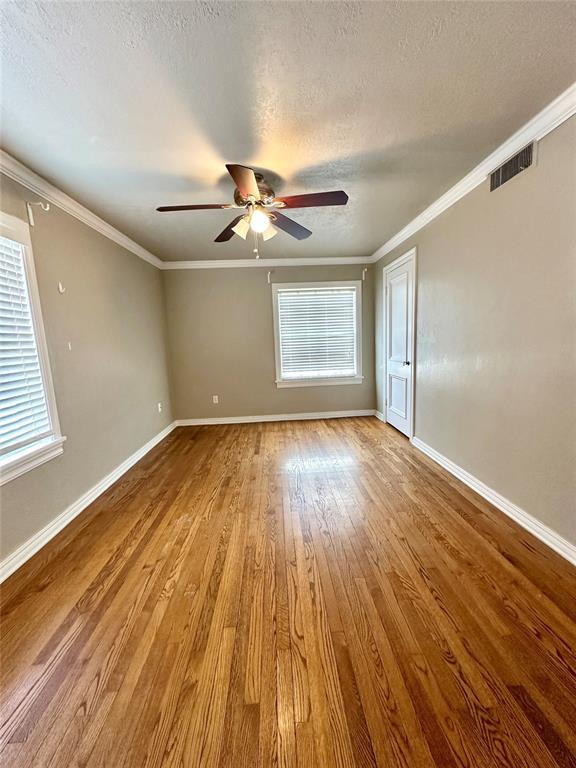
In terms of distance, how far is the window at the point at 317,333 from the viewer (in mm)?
4680

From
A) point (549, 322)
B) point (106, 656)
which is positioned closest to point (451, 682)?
point (106, 656)

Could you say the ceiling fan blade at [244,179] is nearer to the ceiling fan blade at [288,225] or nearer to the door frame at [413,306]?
the ceiling fan blade at [288,225]

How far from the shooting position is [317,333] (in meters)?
4.78

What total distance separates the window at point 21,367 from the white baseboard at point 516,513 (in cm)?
333

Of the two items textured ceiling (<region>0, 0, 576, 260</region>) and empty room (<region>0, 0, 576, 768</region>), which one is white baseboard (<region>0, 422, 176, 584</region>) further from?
textured ceiling (<region>0, 0, 576, 260</region>)

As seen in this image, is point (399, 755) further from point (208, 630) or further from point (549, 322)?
point (549, 322)

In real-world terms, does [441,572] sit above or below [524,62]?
below

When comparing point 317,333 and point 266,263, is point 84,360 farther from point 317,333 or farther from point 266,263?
point 317,333

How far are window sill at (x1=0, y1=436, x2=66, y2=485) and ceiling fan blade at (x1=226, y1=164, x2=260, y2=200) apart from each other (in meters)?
2.19

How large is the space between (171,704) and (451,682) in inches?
41.1

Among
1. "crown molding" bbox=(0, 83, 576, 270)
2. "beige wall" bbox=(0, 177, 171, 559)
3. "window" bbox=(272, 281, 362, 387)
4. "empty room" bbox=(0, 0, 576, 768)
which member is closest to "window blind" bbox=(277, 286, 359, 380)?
"window" bbox=(272, 281, 362, 387)

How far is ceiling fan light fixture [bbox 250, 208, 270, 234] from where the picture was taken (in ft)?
6.97

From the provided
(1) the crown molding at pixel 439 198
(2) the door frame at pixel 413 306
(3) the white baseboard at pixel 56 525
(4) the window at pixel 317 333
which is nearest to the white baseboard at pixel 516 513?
(2) the door frame at pixel 413 306

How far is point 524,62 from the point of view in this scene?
1.37 meters
